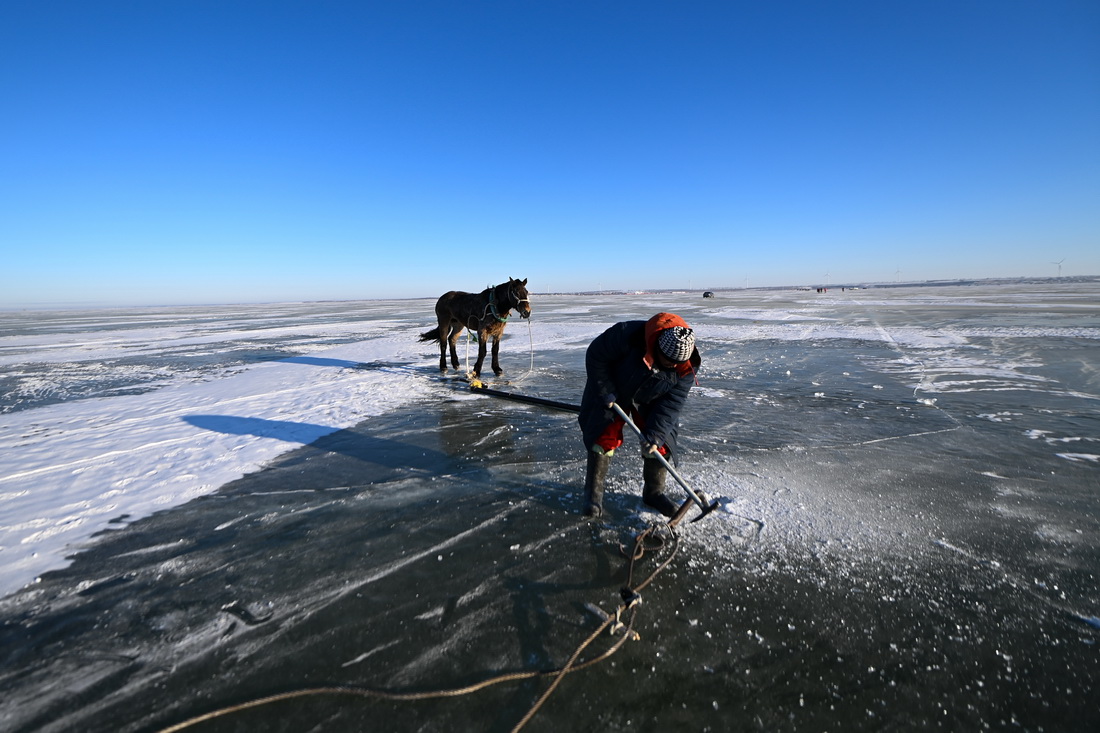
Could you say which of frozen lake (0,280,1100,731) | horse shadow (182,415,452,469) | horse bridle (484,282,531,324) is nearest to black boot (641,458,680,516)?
frozen lake (0,280,1100,731)

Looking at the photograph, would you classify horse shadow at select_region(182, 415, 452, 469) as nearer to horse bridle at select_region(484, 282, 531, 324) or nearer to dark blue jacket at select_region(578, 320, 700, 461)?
dark blue jacket at select_region(578, 320, 700, 461)

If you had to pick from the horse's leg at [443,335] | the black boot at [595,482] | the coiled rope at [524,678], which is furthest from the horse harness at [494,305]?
the coiled rope at [524,678]

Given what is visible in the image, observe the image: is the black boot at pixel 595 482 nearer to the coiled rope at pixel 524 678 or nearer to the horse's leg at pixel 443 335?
the coiled rope at pixel 524 678

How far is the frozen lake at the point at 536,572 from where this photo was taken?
2.13 meters

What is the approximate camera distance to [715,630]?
255 centimetres

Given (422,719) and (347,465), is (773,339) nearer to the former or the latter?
(347,465)

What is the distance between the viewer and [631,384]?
3521 millimetres

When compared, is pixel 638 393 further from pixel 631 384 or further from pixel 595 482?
pixel 595 482

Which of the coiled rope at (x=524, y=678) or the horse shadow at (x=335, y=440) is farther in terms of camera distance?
the horse shadow at (x=335, y=440)

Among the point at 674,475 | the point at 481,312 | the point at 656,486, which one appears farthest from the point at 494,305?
the point at 674,475

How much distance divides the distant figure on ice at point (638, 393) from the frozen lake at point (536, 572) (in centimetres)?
37

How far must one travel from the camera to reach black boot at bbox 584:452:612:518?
3717mm

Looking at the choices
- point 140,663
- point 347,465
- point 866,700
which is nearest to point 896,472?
point 866,700

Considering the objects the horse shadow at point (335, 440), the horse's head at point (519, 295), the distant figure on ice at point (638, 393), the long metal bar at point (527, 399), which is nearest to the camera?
the distant figure on ice at point (638, 393)
